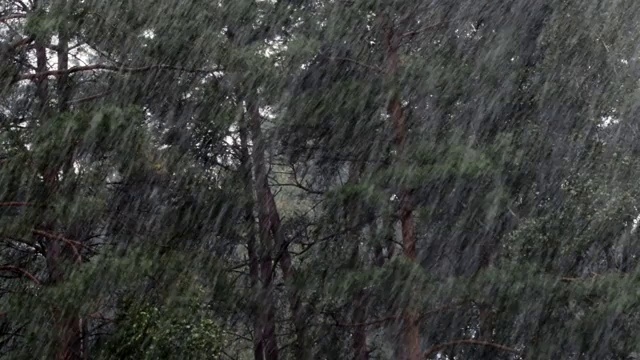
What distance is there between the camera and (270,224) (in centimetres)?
1270

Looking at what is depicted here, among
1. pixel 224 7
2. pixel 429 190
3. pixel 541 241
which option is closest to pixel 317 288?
pixel 429 190

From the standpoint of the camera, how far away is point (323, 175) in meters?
12.8

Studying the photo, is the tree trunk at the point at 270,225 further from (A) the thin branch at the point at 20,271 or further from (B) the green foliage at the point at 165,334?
(A) the thin branch at the point at 20,271

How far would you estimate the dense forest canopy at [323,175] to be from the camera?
28.5 ft

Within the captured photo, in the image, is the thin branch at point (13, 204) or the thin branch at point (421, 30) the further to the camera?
the thin branch at point (421, 30)

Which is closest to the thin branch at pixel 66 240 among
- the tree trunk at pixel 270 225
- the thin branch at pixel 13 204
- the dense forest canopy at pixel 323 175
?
the dense forest canopy at pixel 323 175

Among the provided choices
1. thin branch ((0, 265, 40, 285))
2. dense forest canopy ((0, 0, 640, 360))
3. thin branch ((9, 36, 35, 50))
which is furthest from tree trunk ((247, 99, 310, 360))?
thin branch ((0, 265, 40, 285))

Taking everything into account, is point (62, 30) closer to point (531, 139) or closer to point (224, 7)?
point (224, 7)

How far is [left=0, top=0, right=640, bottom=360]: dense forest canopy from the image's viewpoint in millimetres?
8688

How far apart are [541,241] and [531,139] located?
1869 mm

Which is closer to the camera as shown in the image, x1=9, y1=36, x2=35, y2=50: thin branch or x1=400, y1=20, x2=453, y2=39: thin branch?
x1=9, y1=36, x2=35, y2=50: thin branch

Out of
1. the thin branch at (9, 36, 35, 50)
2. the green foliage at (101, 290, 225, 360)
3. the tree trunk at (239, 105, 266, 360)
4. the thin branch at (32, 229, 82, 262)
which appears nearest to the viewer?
the green foliage at (101, 290, 225, 360)

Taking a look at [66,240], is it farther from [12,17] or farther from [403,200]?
[403,200]

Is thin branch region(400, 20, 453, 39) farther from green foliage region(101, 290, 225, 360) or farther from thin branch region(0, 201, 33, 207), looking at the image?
thin branch region(0, 201, 33, 207)
